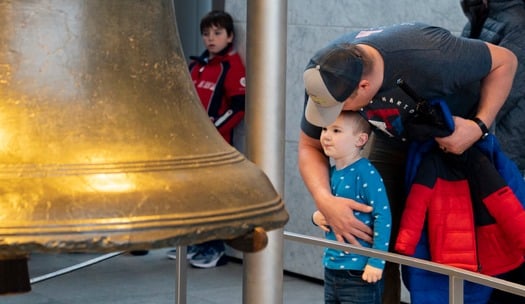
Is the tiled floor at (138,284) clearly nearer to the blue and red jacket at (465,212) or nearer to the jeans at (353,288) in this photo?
the jeans at (353,288)

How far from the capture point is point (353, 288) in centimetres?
479

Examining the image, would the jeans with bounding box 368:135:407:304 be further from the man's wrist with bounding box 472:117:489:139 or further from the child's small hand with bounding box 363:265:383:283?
the man's wrist with bounding box 472:117:489:139

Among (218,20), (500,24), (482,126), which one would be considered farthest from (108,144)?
(218,20)

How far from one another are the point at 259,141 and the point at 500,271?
142 centimetres

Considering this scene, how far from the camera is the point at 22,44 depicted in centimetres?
183

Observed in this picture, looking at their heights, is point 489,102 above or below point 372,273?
above

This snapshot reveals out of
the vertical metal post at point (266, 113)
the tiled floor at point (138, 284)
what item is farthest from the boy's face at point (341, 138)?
the tiled floor at point (138, 284)

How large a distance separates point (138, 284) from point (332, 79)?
3767 millimetres

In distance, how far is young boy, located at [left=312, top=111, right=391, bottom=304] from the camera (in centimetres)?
471

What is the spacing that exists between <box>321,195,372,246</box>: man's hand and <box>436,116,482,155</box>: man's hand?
0.45 metres

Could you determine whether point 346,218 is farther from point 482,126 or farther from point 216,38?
point 216,38

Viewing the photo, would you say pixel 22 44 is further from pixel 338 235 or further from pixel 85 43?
pixel 338 235

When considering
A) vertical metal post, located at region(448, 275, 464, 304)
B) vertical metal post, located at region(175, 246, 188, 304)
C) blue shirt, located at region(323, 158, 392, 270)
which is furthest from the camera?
vertical metal post, located at region(175, 246, 188, 304)

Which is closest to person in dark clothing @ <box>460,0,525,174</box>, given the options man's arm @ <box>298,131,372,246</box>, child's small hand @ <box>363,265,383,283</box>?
man's arm @ <box>298,131,372,246</box>
